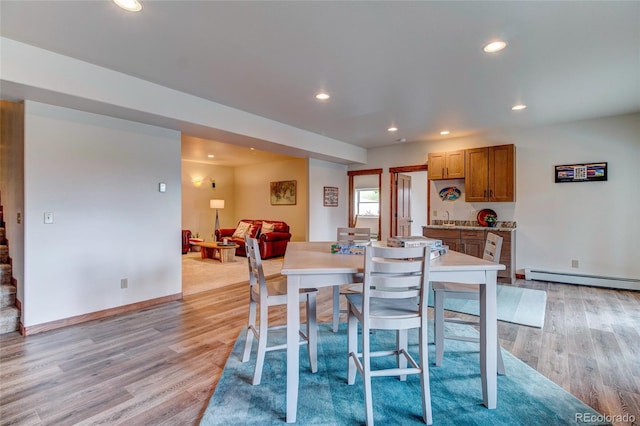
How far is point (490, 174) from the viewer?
17.0 feet

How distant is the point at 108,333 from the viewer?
290 centimetres

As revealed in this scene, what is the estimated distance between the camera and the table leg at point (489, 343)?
1.82 metres

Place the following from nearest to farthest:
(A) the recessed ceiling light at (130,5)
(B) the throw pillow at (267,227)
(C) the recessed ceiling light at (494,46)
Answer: (A) the recessed ceiling light at (130,5), (C) the recessed ceiling light at (494,46), (B) the throw pillow at (267,227)

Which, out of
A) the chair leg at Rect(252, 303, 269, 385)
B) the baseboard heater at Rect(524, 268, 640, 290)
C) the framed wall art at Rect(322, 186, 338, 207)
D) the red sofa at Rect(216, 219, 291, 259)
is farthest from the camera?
the red sofa at Rect(216, 219, 291, 259)

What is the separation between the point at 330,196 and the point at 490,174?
3098 millimetres

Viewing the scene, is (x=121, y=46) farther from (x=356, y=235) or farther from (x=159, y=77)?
(x=356, y=235)

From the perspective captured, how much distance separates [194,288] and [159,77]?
2851 mm

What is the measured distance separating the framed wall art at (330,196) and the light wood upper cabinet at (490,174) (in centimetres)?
269

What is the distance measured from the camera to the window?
9828 mm

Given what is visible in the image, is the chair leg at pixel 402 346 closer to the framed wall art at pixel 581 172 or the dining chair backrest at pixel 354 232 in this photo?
the dining chair backrest at pixel 354 232

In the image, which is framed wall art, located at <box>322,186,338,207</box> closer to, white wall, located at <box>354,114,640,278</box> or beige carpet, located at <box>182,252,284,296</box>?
beige carpet, located at <box>182,252,284,296</box>

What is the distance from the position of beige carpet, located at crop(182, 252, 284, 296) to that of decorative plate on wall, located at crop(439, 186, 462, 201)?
342cm

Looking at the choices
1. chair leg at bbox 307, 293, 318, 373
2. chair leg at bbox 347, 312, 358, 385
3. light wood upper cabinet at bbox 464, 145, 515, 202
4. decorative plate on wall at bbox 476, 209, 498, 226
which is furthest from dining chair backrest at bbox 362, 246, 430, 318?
decorative plate on wall at bbox 476, 209, 498, 226

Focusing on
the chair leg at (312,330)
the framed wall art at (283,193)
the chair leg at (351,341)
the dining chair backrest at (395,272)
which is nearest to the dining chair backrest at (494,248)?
the dining chair backrest at (395,272)
